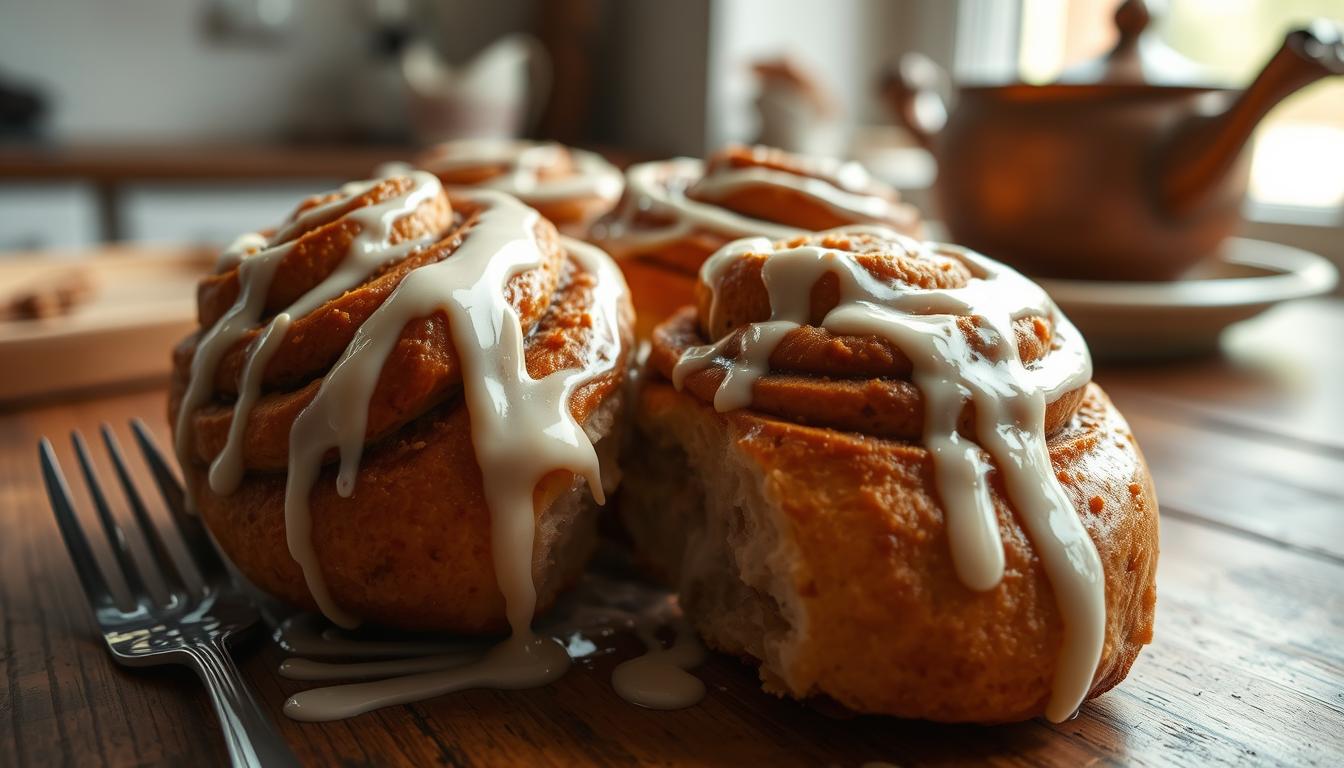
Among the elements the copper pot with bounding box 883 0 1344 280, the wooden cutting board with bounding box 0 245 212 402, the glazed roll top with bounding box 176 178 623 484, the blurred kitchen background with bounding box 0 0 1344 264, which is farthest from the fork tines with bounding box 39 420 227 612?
the blurred kitchen background with bounding box 0 0 1344 264

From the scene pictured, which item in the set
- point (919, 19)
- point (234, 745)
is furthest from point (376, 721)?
point (919, 19)

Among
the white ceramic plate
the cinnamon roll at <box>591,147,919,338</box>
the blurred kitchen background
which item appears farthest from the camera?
the blurred kitchen background

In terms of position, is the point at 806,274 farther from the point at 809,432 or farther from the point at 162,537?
the point at 162,537

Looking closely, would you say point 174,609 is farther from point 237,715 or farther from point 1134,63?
point 1134,63

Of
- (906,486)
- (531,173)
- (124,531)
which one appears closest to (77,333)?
(124,531)

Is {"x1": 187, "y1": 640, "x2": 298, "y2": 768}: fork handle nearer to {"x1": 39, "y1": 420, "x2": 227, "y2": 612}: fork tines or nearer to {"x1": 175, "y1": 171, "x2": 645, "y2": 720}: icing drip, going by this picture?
{"x1": 175, "y1": 171, "x2": 645, "y2": 720}: icing drip

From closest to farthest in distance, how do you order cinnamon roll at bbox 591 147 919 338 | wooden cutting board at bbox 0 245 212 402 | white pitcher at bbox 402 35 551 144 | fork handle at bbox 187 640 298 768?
fork handle at bbox 187 640 298 768 < cinnamon roll at bbox 591 147 919 338 < wooden cutting board at bbox 0 245 212 402 < white pitcher at bbox 402 35 551 144

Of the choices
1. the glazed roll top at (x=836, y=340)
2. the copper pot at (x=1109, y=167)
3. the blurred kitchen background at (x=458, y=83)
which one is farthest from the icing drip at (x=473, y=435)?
the blurred kitchen background at (x=458, y=83)
